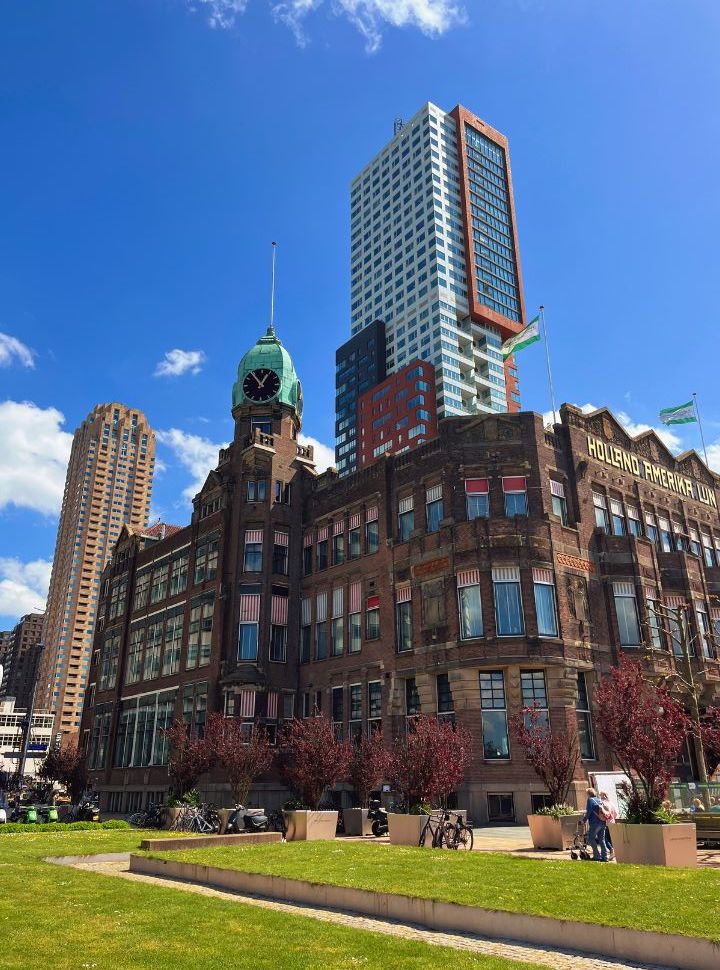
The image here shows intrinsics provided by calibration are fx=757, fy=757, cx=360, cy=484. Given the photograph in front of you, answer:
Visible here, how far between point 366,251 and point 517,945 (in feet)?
600

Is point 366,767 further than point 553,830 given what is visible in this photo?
Yes

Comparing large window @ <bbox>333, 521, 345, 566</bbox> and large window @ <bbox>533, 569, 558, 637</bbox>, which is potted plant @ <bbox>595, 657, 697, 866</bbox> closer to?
large window @ <bbox>533, 569, 558, 637</bbox>

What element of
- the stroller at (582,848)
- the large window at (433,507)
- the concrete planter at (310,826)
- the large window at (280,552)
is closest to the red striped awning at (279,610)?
the large window at (280,552)

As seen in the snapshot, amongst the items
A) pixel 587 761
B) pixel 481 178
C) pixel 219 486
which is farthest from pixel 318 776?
pixel 481 178

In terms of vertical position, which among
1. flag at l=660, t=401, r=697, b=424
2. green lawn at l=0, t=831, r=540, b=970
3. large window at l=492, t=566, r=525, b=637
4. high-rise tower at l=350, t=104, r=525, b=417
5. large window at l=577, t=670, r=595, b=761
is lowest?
green lawn at l=0, t=831, r=540, b=970

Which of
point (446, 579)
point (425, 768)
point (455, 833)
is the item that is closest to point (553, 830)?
point (455, 833)

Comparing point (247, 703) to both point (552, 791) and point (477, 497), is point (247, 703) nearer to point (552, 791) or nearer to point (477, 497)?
point (477, 497)

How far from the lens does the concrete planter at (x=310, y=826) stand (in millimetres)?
24031

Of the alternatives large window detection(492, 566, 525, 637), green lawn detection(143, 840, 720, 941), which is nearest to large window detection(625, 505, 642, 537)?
large window detection(492, 566, 525, 637)

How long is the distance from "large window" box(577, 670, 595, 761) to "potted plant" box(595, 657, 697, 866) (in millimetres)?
16211

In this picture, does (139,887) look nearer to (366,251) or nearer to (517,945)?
(517,945)

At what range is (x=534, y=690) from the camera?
3469 centimetres

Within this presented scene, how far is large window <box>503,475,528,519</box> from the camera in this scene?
3800 centimetres

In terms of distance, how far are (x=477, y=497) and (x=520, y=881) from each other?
85.1 feet
